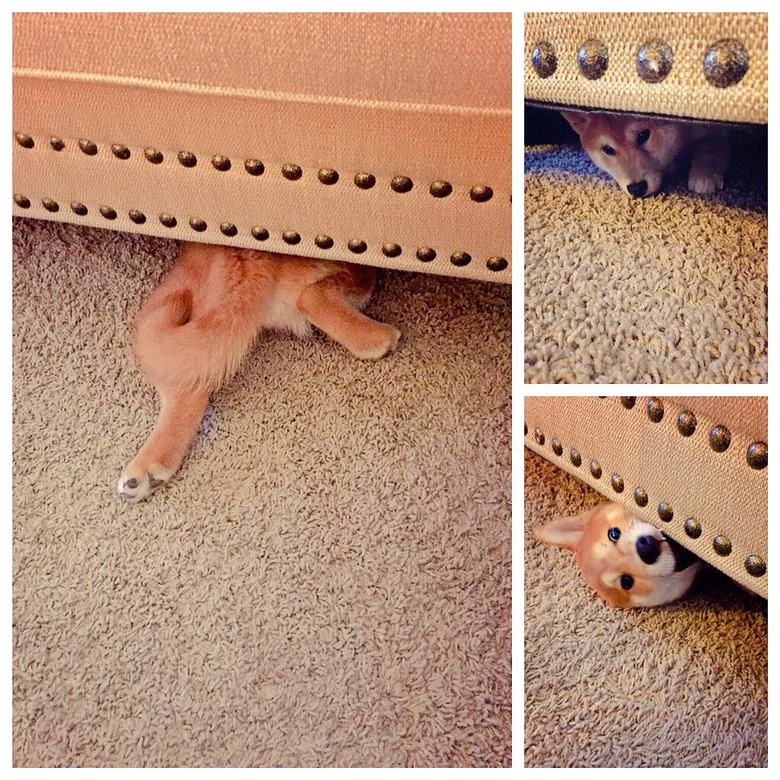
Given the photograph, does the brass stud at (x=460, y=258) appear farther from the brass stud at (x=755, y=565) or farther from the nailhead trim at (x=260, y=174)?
the brass stud at (x=755, y=565)

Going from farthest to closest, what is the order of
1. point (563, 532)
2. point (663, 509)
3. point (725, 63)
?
point (563, 532) < point (663, 509) < point (725, 63)

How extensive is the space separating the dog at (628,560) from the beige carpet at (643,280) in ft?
0.57

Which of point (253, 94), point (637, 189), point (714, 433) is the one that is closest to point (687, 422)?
point (714, 433)

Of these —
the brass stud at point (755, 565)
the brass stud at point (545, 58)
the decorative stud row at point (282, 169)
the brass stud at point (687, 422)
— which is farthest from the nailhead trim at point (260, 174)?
the brass stud at point (755, 565)

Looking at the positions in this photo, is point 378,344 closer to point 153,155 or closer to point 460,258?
point 460,258

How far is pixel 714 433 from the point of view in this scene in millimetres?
527

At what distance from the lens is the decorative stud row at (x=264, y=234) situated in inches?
25.2

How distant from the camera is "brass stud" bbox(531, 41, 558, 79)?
1.79ft

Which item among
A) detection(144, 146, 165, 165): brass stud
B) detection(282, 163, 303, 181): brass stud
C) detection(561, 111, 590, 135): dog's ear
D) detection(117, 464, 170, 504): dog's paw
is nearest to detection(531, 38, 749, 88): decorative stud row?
detection(561, 111, 590, 135): dog's ear

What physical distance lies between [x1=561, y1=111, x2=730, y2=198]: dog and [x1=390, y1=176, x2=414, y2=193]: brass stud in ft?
0.55

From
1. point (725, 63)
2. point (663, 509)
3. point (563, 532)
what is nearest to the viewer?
point (725, 63)

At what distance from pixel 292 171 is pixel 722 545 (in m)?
0.48

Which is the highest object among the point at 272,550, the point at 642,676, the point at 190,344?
the point at 190,344
